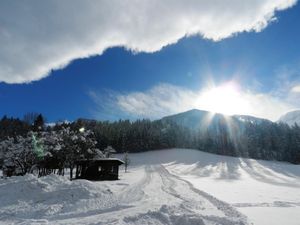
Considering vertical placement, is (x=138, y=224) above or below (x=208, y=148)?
below

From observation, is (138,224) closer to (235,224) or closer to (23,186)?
(235,224)

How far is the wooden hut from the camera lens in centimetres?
4303

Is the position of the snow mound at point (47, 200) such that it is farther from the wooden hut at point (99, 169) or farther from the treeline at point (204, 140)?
the treeline at point (204, 140)

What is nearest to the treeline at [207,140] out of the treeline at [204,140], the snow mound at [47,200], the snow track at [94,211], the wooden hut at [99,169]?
the treeline at [204,140]

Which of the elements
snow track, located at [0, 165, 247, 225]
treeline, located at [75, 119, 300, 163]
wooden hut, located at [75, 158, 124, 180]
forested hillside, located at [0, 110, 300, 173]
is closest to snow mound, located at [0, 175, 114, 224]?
snow track, located at [0, 165, 247, 225]

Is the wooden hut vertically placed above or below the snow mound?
above

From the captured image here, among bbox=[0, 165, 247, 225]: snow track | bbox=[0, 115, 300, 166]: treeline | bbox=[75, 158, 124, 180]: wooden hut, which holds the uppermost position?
bbox=[0, 115, 300, 166]: treeline

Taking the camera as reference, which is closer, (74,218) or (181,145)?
(74,218)

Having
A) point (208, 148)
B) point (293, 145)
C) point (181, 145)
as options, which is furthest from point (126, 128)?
point (293, 145)

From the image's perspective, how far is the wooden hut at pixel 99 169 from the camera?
1694 inches

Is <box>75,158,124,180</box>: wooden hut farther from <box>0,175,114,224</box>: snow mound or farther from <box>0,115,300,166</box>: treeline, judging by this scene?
<box>0,115,300,166</box>: treeline

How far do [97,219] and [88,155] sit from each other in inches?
1342

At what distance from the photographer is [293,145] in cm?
10344

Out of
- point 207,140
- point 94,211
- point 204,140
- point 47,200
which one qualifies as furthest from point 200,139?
point 94,211
